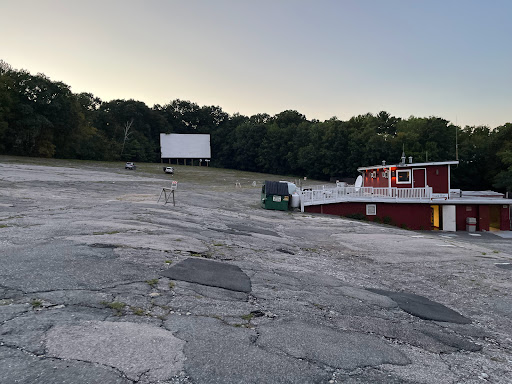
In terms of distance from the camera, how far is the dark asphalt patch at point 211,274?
19.2 ft

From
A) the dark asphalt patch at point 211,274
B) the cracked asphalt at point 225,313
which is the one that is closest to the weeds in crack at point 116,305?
the cracked asphalt at point 225,313

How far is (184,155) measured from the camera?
82000 mm

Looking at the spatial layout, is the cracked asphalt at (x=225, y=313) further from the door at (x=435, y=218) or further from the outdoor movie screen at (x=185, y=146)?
the outdoor movie screen at (x=185, y=146)

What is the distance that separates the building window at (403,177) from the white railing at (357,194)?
1727 mm

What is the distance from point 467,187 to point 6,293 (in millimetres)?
60556

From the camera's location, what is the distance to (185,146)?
272ft

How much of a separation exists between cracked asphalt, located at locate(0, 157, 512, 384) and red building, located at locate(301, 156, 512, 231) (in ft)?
47.6

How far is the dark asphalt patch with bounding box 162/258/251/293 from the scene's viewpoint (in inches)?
231

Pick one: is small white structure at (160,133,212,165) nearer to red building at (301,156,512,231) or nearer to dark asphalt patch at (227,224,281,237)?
red building at (301,156,512,231)

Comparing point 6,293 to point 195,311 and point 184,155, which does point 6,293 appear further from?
point 184,155

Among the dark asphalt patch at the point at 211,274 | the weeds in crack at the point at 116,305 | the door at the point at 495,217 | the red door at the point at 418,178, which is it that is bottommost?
the door at the point at 495,217

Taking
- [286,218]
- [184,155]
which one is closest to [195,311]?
[286,218]

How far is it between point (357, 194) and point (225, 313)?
72.5 feet

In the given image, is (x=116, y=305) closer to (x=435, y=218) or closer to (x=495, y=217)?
(x=435, y=218)
